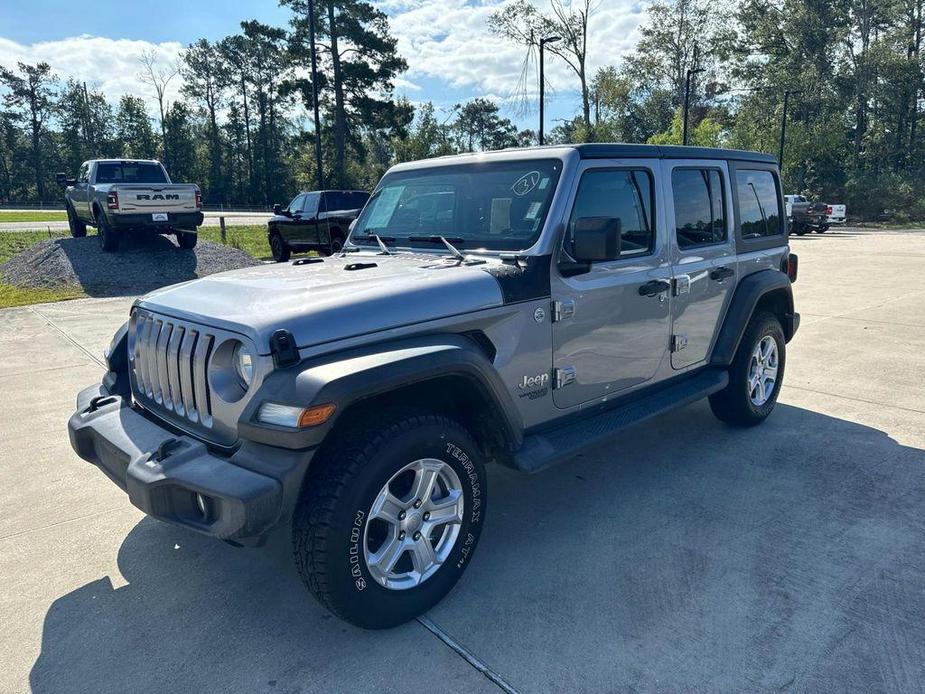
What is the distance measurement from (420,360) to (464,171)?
5.47 ft

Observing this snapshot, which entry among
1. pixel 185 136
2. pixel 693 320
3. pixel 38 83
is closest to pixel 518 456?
pixel 693 320

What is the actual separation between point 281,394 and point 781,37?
2432 inches

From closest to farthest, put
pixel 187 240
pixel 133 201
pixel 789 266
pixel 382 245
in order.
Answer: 1. pixel 382 245
2. pixel 789 266
3. pixel 133 201
4. pixel 187 240

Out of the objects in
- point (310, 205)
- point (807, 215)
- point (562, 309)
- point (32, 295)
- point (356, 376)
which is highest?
point (310, 205)

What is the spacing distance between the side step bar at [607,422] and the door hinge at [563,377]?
0.24m

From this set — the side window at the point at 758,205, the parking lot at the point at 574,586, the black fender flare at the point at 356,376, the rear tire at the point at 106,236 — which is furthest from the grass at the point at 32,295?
the side window at the point at 758,205

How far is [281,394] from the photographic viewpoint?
94.4 inches

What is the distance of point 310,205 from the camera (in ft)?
51.3

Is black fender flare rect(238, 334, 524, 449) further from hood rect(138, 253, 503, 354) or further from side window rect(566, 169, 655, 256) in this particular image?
side window rect(566, 169, 655, 256)

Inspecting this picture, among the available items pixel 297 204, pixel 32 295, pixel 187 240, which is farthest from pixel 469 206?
pixel 297 204

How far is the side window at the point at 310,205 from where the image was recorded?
1546cm

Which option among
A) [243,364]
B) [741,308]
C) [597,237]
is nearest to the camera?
[243,364]

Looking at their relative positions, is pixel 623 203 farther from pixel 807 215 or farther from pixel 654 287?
pixel 807 215

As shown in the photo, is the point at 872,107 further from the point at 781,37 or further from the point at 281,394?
the point at 281,394
